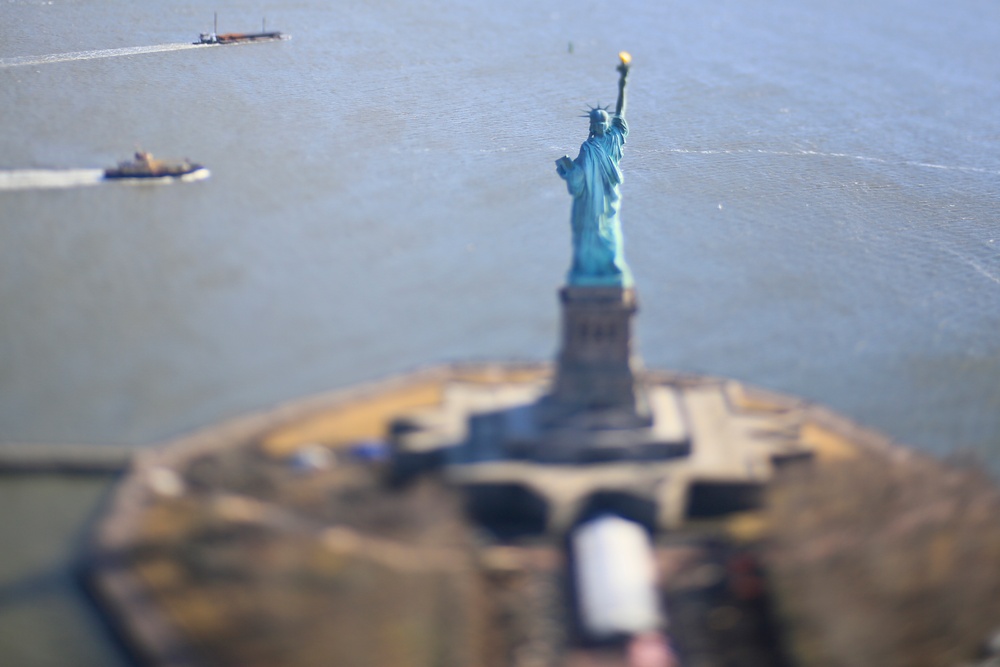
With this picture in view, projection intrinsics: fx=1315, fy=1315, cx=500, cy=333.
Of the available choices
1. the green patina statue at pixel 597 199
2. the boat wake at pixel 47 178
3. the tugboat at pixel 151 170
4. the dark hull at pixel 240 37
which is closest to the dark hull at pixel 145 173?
the tugboat at pixel 151 170

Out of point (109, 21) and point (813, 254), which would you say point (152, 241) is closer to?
point (813, 254)

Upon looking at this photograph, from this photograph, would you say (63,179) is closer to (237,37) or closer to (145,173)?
(145,173)

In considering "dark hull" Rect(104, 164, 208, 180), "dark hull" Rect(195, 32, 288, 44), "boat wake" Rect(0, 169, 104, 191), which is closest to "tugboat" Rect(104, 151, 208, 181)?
"dark hull" Rect(104, 164, 208, 180)

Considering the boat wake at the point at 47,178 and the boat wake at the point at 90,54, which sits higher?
the boat wake at the point at 90,54

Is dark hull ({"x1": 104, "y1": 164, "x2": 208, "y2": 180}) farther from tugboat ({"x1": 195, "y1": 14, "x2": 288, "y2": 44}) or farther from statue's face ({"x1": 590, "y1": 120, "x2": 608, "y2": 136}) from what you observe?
statue's face ({"x1": 590, "y1": 120, "x2": 608, "y2": 136})

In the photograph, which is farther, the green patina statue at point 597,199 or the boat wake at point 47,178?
the boat wake at point 47,178

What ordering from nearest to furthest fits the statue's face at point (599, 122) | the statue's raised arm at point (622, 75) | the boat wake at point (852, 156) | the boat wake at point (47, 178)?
1. the statue's raised arm at point (622, 75)
2. the statue's face at point (599, 122)
3. the boat wake at point (47, 178)
4. the boat wake at point (852, 156)

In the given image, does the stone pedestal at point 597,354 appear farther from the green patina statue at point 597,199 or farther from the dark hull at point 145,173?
the dark hull at point 145,173
